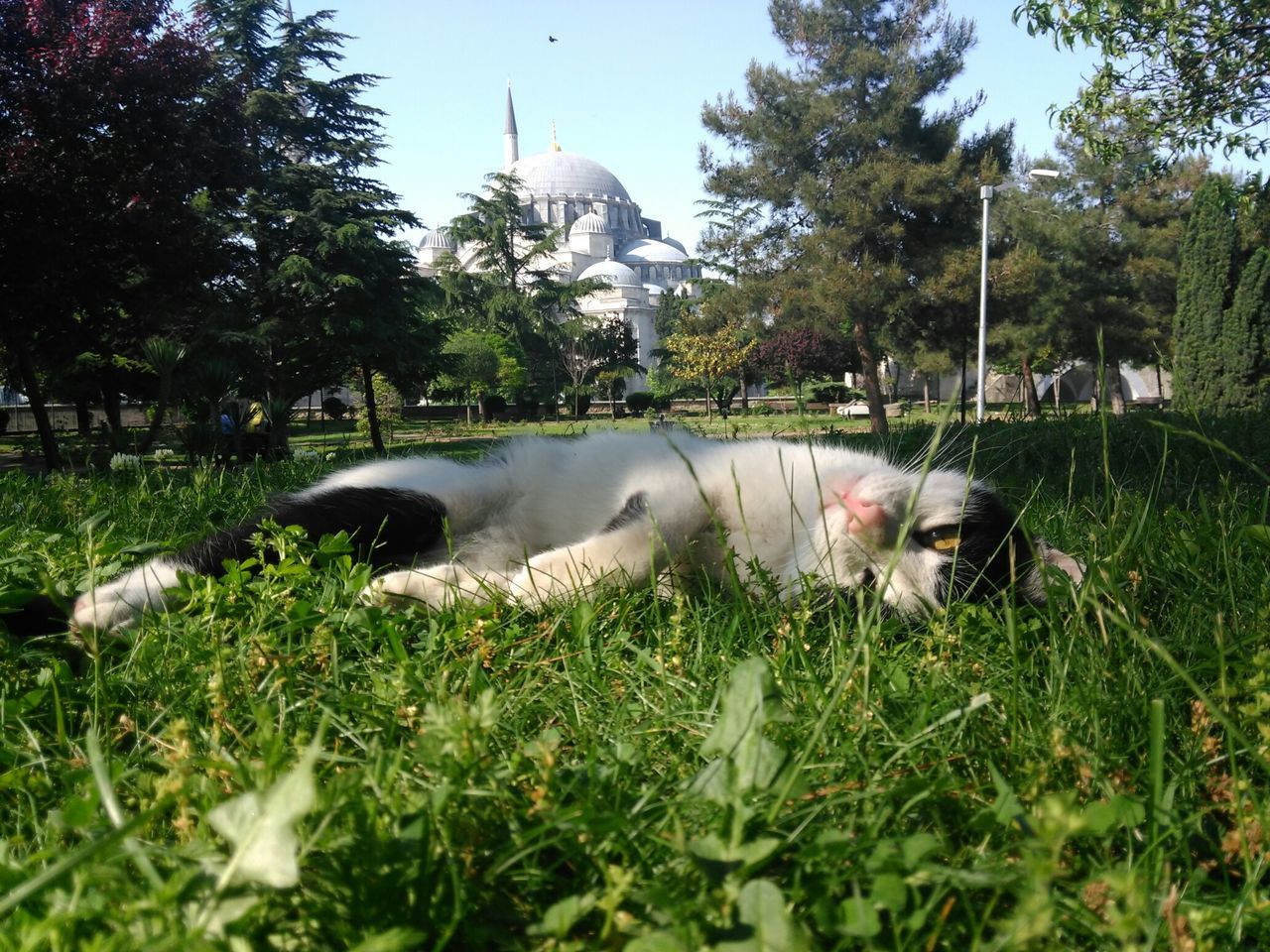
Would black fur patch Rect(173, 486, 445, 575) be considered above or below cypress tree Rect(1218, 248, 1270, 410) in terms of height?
below

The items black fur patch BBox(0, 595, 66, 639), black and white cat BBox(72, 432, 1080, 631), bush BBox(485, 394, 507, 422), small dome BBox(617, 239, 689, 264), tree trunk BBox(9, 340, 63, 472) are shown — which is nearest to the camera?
black fur patch BBox(0, 595, 66, 639)

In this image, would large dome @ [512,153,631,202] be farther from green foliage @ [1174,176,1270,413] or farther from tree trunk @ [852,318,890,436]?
green foliage @ [1174,176,1270,413]

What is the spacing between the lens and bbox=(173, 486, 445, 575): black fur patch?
1.94 m

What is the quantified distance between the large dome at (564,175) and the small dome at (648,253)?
5.97 metres

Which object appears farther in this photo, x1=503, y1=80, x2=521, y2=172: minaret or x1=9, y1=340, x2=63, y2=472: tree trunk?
x1=503, y1=80, x2=521, y2=172: minaret

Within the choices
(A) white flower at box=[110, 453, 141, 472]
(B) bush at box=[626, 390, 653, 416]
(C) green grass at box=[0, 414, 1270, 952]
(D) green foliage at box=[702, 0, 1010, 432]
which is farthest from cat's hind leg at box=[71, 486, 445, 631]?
(B) bush at box=[626, 390, 653, 416]

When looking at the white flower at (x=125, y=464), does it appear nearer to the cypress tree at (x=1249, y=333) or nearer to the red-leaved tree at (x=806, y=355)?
the cypress tree at (x=1249, y=333)

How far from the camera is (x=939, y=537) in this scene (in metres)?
2.01

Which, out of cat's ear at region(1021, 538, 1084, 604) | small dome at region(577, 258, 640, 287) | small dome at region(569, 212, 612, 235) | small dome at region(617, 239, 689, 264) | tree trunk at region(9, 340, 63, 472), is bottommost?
cat's ear at region(1021, 538, 1084, 604)

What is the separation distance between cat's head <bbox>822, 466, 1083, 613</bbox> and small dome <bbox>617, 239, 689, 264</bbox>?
84765 mm

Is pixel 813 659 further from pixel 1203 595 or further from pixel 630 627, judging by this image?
pixel 1203 595

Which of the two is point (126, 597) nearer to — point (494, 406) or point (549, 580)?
point (549, 580)

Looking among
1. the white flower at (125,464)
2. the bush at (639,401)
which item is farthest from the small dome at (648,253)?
the white flower at (125,464)

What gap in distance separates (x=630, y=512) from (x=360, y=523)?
0.66m
